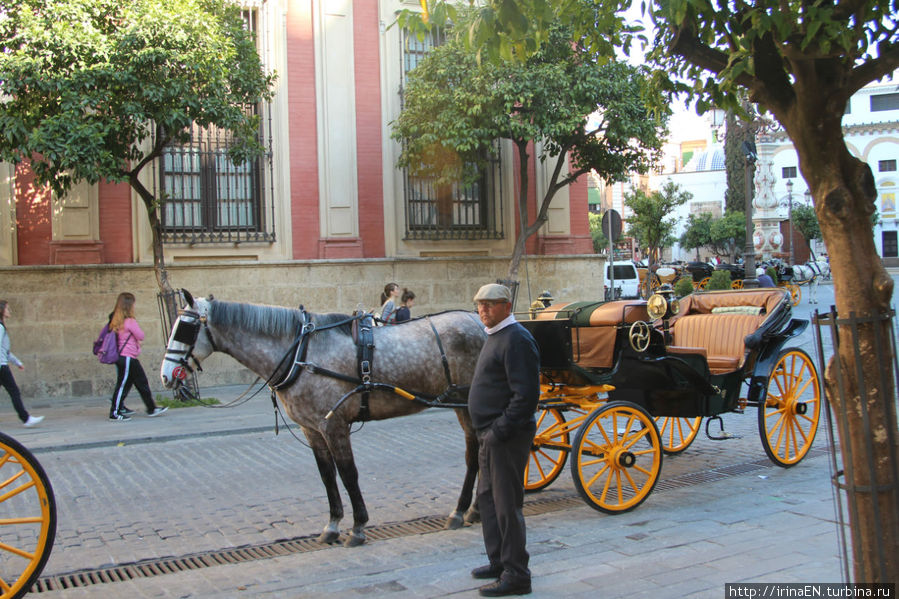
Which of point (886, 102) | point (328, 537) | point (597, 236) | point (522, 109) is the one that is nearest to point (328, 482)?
point (328, 537)

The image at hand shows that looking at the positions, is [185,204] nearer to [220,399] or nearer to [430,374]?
[220,399]

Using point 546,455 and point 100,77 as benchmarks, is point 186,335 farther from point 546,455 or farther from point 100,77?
point 100,77

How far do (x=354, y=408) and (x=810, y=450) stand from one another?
17.1ft

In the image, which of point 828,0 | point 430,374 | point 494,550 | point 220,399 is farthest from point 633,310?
point 220,399

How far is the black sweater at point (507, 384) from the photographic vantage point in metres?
4.64

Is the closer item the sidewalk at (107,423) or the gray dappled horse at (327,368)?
the gray dappled horse at (327,368)

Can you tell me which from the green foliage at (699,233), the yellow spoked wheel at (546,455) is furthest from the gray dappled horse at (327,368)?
the green foliage at (699,233)

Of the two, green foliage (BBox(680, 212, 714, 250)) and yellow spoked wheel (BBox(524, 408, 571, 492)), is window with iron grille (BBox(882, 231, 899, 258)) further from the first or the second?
yellow spoked wheel (BBox(524, 408, 571, 492))

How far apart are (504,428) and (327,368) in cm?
188

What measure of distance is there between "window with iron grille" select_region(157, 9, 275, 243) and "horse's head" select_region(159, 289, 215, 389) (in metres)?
9.67

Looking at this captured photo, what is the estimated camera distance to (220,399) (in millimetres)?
13812

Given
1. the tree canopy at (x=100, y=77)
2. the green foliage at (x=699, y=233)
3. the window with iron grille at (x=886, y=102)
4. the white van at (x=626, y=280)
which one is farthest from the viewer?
the window with iron grille at (x=886, y=102)

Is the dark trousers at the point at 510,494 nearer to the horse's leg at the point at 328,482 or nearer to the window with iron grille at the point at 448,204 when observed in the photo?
the horse's leg at the point at 328,482

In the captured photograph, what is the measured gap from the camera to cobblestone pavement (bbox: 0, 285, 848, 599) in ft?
16.5
